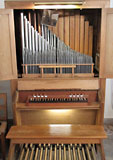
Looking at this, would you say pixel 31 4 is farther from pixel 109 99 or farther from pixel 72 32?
pixel 109 99

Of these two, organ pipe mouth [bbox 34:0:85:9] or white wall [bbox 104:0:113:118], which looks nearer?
organ pipe mouth [bbox 34:0:85:9]

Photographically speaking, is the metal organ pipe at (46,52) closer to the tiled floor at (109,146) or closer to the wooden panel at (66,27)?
the wooden panel at (66,27)

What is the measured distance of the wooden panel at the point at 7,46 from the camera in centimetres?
257

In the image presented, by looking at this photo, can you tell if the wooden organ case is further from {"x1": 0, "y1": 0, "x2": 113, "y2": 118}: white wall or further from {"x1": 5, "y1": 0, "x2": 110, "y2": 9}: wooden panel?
{"x1": 0, "y1": 0, "x2": 113, "y2": 118}: white wall

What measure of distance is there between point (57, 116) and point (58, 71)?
77 centimetres

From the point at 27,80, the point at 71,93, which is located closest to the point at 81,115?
the point at 71,93

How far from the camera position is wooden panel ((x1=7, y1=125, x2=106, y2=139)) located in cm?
262

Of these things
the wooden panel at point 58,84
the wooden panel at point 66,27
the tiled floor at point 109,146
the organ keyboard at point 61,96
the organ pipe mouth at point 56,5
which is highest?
the organ pipe mouth at point 56,5

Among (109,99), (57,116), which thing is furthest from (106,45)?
(109,99)

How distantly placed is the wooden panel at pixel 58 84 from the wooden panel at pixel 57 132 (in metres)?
0.60

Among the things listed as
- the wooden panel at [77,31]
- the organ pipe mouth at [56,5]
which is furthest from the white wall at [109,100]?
the organ pipe mouth at [56,5]

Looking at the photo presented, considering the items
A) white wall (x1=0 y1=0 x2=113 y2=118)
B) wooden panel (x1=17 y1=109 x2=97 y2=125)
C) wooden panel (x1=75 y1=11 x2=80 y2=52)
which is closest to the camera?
wooden panel (x1=75 y1=11 x2=80 y2=52)

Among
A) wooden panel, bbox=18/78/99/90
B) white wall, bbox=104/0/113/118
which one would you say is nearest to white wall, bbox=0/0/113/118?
white wall, bbox=104/0/113/118

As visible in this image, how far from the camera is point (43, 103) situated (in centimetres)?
293
